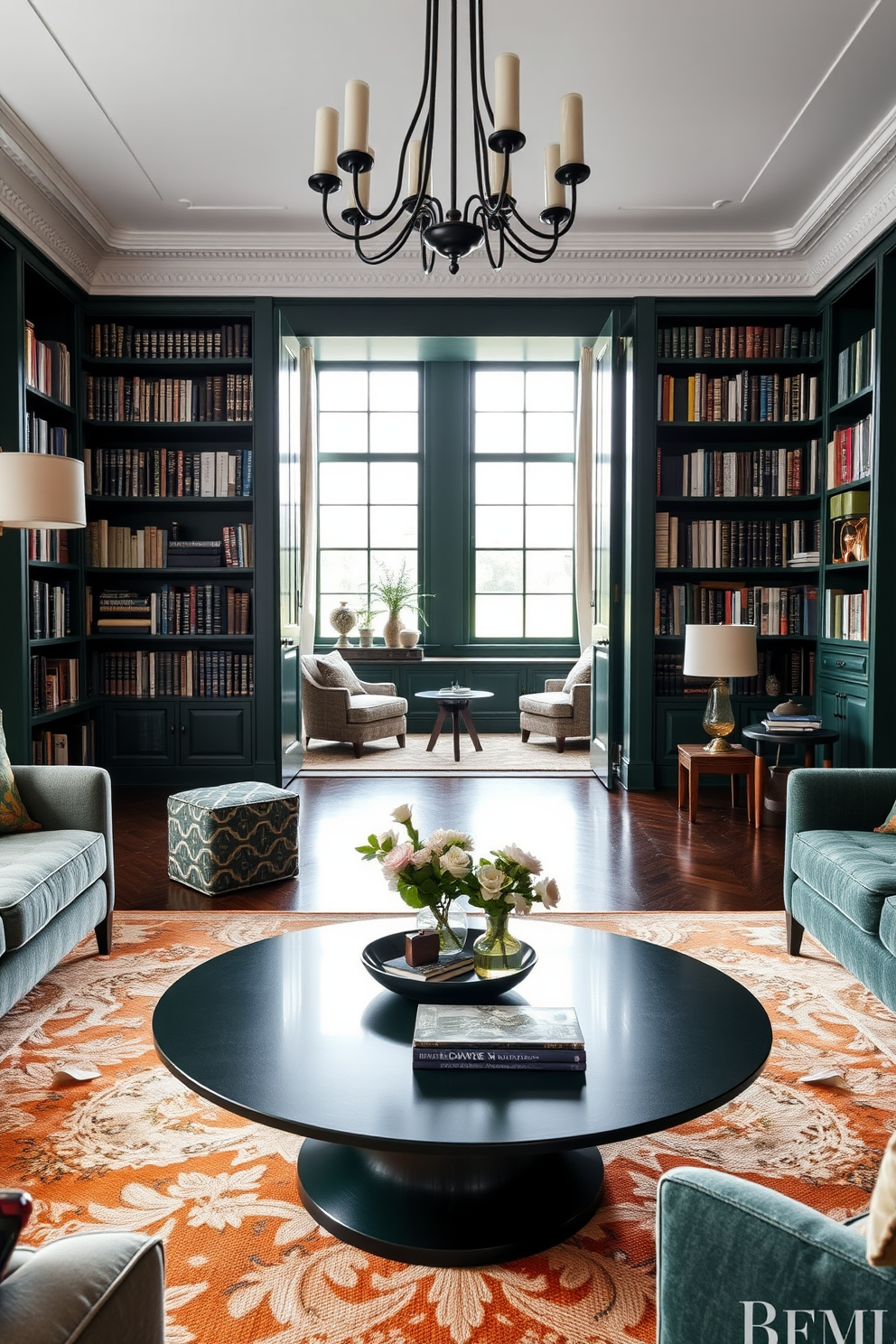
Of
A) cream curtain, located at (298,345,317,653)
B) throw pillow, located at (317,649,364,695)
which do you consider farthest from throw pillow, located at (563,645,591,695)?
cream curtain, located at (298,345,317,653)

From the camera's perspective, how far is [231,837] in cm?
393

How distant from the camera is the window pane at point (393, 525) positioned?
378 inches

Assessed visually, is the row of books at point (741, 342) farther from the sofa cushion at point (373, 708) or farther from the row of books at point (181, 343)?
the sofa cushion at point (373, 708)

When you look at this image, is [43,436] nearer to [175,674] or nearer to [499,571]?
[175,674]

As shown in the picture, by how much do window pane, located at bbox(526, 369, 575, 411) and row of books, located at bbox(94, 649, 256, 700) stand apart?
4.75m

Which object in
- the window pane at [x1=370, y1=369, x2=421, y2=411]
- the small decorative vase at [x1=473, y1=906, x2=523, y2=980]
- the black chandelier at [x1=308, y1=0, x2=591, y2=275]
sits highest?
the window pane at [x1=370, y1=369, x2=421, y2=411]

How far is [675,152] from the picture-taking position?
4.84m

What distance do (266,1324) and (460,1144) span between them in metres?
0.48

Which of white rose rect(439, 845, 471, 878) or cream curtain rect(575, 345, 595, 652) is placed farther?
cream curtain rect(575, 345, 595, 652)

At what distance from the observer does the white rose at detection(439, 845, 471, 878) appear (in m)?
1.95

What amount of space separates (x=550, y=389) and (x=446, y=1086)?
28.9 feet

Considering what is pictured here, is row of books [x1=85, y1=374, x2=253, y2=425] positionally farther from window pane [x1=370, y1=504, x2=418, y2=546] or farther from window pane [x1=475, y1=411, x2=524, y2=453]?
window pane [x1=475, y1=411, x2=524, y2=453]

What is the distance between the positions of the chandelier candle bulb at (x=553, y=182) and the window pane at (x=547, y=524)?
647cm

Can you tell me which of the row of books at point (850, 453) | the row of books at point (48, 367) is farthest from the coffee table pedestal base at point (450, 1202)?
the row of books at point (48, 367)
